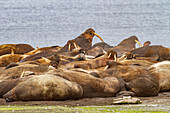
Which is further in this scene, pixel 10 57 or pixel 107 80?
pixel 10 57

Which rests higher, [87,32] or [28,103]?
[87,32]

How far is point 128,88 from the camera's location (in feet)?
38.7

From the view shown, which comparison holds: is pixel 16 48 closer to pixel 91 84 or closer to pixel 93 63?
pixel 93 63

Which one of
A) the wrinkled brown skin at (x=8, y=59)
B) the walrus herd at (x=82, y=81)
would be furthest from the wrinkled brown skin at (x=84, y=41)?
the walrus herd at (x=82, y=81)

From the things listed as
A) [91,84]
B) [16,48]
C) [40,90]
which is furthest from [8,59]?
[40,90]

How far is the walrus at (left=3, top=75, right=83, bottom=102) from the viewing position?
8.84 meters

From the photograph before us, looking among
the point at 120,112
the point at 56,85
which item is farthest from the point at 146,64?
the point at 120,112

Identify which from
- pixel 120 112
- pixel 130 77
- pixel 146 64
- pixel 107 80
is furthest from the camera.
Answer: pixel 146 64

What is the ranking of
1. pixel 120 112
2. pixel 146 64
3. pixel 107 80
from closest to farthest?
1. pixel 120 112
2. pixel 107 80
3. pixel 146 64

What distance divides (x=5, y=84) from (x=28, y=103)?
6.29 feet

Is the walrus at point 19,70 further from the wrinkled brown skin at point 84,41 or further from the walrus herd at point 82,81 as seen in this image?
the wrinkled brown skin at point 84,41

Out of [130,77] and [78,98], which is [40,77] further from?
[130,77]

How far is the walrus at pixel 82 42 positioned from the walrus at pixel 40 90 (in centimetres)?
1507

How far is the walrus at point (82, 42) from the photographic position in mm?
24661
